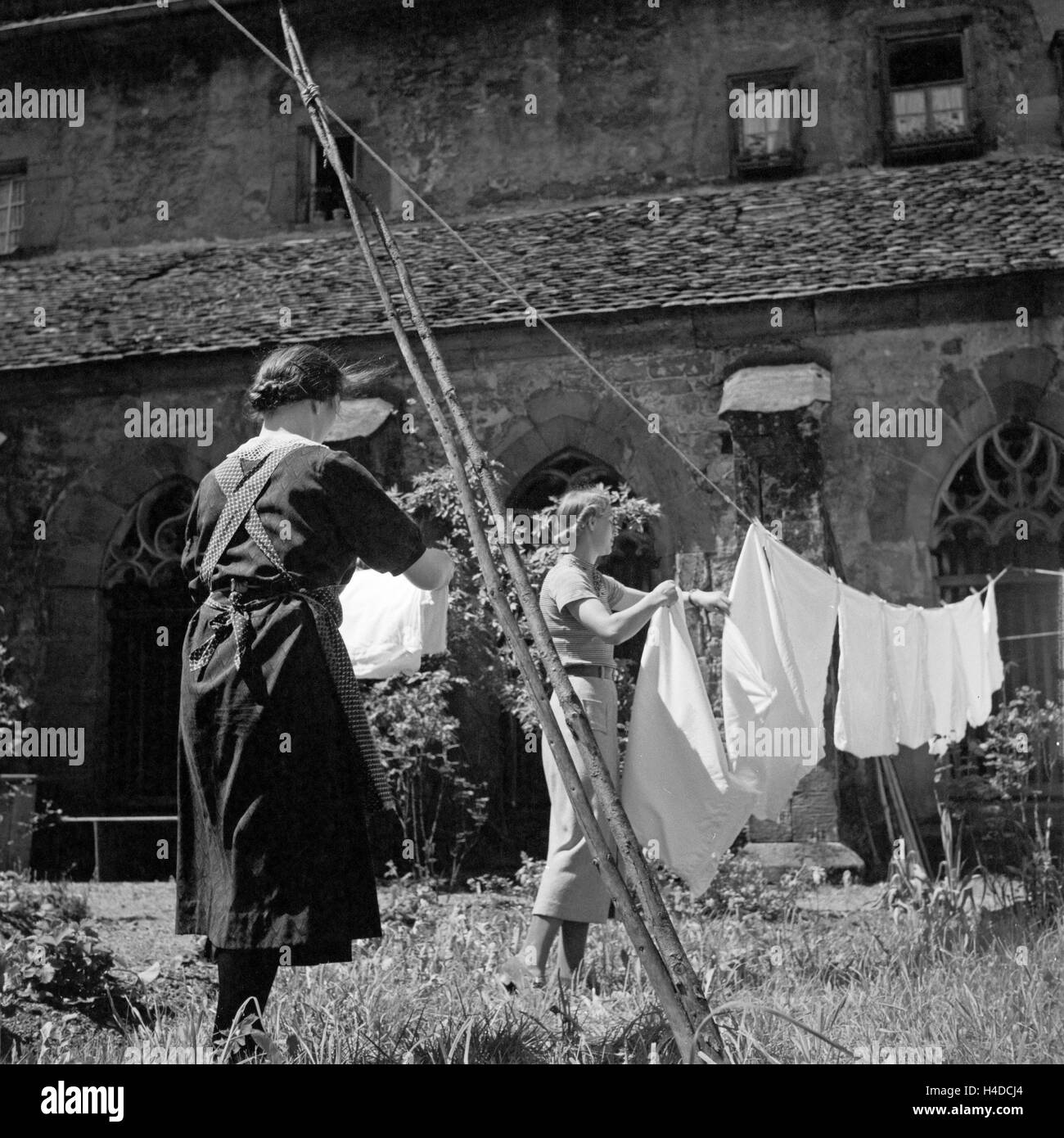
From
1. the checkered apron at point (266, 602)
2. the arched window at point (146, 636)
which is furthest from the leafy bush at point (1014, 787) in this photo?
the arched window at point (146, 636)

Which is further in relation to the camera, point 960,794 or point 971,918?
point 960,794

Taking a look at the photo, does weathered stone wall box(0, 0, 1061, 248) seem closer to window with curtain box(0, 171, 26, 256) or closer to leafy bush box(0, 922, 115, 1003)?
window with curtain box(0, 171, 26, 256)

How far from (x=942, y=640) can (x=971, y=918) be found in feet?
6.07

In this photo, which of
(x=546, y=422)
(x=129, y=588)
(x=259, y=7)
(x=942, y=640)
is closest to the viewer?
(x=942, y=640)

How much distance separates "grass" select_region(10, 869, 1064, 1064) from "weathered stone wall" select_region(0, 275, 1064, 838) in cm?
399

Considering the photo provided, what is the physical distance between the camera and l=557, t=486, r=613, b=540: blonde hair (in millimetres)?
4402

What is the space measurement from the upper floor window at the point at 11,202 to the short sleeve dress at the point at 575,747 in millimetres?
10440

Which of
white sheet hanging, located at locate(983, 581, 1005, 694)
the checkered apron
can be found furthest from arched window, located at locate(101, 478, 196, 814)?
the checkered apron

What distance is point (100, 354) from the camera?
33.4 ft

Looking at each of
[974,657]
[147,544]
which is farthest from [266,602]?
[147,544]

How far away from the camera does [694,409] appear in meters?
9.56

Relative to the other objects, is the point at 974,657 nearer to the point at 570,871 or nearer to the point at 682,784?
the point at 682,784
